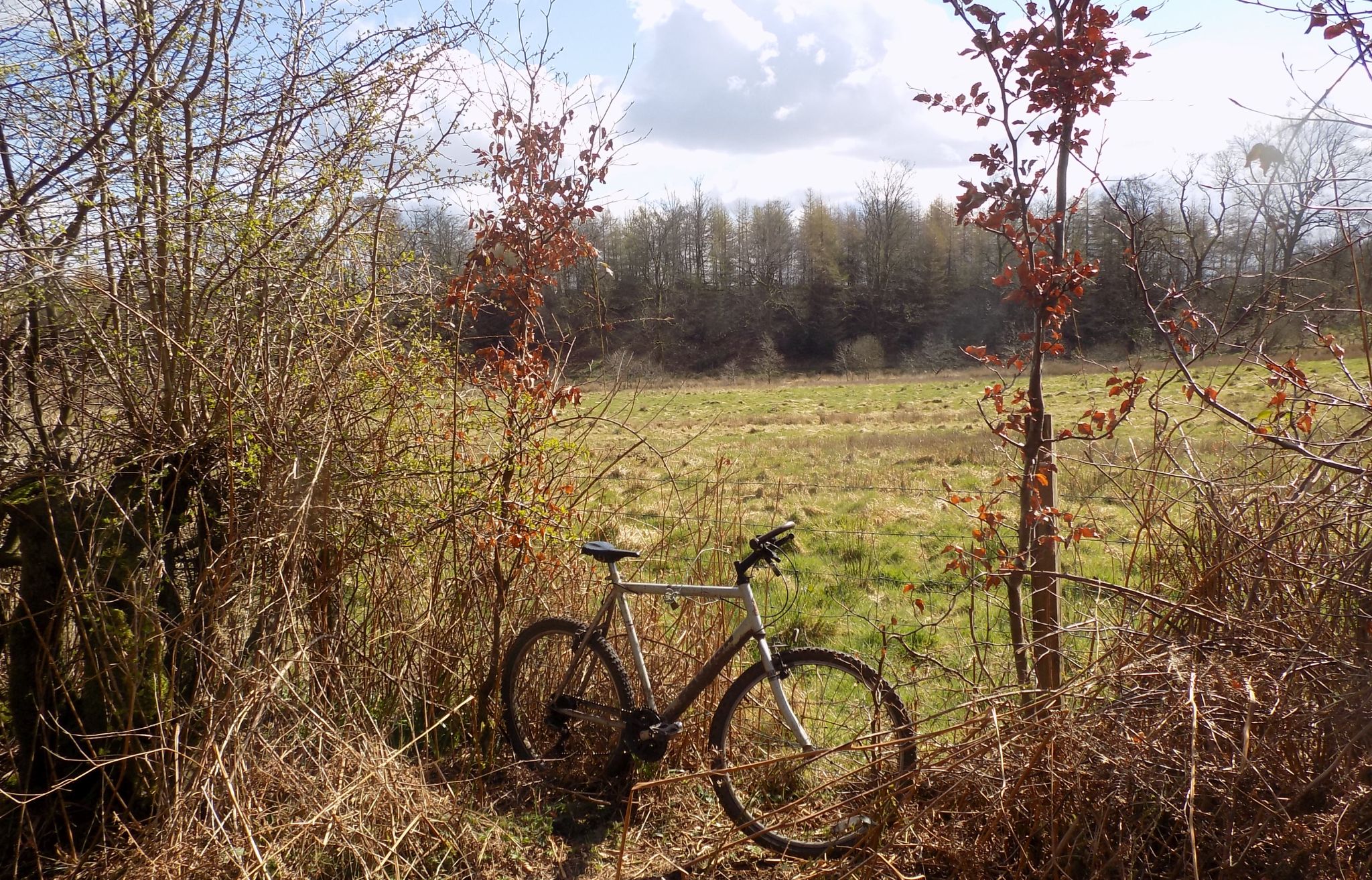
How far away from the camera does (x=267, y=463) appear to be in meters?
3.53

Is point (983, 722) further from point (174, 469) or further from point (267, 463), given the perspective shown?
point (174, 469)

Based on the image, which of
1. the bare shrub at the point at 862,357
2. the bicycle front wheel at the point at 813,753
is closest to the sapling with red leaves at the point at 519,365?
the bicycle front wheel at the point at 813,753

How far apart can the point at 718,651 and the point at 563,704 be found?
80cm

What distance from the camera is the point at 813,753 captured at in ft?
8.27

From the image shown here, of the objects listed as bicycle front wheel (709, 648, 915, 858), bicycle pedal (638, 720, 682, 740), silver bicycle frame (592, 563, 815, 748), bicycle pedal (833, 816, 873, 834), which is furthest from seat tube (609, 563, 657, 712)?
bicycle pedal (833, 816, 873, 834)

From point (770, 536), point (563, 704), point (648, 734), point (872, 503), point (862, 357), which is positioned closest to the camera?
point (770, 536)

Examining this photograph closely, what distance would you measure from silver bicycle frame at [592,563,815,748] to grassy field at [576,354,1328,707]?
17.5 inches

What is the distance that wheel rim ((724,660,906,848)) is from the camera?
8.89 feet

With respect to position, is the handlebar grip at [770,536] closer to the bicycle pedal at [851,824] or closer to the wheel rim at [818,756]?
the wheel rim at [818,756]

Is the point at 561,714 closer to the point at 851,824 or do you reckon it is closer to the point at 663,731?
the point at 663,731

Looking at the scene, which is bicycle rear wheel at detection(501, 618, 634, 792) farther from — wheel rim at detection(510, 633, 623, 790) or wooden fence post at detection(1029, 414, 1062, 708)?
wooden fence post at detection(1029, 414, 1062, 708)

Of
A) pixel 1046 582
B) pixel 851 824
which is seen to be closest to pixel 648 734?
pixel 851 824

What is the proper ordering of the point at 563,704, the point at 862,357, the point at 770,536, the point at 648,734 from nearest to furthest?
1. the point at 770,536
2. the point at 648,734
3. the point at 563,704
4. the point at 862,357

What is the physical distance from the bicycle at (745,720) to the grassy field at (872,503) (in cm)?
37
